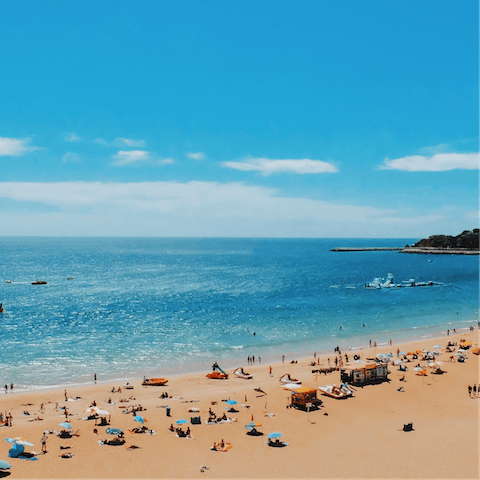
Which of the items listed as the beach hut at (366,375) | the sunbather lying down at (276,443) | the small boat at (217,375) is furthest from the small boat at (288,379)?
Result: the sunbather lying down at (276,443)

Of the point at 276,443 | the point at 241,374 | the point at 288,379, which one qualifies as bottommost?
the point at 241,374

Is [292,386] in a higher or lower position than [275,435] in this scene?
lower

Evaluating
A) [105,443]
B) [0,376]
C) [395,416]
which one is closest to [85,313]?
[0,376]

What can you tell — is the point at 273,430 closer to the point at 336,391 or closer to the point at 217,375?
the point at 336,391

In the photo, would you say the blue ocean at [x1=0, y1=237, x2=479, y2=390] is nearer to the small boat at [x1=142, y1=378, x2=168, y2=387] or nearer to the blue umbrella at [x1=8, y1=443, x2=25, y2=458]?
the small boat at [x1=142, y1=378, x2=168, y2=387]

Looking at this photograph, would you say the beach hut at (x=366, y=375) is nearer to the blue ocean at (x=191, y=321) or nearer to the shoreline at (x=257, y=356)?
the shoreline at (x=257, y=356)

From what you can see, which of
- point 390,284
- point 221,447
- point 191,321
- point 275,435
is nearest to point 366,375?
point 275,435

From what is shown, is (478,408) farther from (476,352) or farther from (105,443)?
(105,443)
